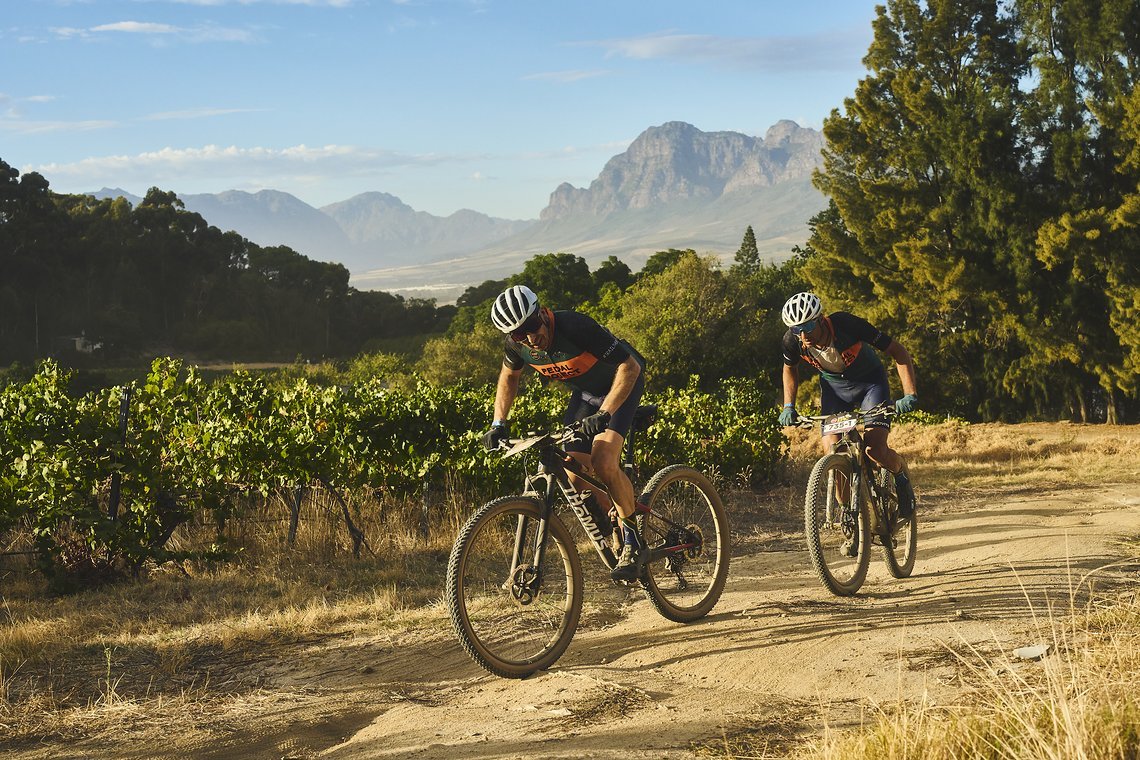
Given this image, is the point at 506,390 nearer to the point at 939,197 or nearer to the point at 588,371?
the point at 588,371

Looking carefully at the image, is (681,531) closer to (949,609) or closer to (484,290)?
(949,609)

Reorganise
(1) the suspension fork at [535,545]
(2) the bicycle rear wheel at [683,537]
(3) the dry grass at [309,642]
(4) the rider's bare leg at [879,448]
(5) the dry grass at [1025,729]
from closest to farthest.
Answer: (5) the dry grass at [1025,729] < (3) the dry grass at [309,642] < (1) the suspension fork at [535,545] < (2) the bicycle rear wheel at [683,537] < (4) the rider's bare leg at [879,448]

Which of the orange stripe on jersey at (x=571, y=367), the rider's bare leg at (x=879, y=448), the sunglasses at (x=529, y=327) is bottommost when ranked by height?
the rider's bare leg at (x=879, y=448)

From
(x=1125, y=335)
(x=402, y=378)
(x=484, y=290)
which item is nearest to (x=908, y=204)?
(x=1125, y=335)

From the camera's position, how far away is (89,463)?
8.95 metres

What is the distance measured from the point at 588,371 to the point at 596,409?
10.3 inches

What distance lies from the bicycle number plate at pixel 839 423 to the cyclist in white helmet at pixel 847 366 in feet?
0.24

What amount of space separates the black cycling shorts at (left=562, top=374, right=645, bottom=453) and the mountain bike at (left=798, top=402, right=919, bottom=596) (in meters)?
1.50

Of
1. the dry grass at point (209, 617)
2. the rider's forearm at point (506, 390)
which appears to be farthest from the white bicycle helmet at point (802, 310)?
the dry grass at point (209, 617)

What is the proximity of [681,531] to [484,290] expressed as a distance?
347 ft

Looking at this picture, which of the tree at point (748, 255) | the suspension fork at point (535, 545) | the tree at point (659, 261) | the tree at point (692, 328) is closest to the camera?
the suspension fork at point (535, 545)

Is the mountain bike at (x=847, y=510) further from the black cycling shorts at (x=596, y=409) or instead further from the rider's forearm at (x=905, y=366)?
the black cycling shorts at (x=596, y=409)

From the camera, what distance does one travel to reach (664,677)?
548 cm

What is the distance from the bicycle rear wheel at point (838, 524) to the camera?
23.5 feet
